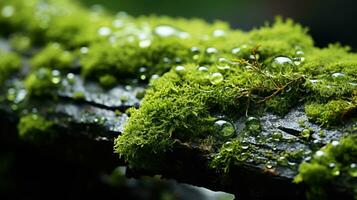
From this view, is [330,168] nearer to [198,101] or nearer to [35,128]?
[198,101]

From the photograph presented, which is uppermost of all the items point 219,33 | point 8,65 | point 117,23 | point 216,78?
point 117,23

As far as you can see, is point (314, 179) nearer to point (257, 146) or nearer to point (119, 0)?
point (257, 146)

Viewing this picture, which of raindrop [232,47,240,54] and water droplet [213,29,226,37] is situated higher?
water droplet [213,29,226,37]

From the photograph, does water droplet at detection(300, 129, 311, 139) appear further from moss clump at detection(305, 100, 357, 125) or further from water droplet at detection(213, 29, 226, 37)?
water droplet at detection(213, 29, 226, 37)

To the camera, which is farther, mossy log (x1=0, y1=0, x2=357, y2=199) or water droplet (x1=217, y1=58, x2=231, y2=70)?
water droplet (x1=217, y1=58, x2=231, y2=70)

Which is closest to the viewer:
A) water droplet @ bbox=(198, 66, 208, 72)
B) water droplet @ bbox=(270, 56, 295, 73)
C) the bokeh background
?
water droplet @ bbox=(270, 56, 295, 73)

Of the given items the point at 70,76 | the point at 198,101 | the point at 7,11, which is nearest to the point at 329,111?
the point at 198,101

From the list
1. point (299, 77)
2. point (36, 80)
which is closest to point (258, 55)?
point (299, 77)

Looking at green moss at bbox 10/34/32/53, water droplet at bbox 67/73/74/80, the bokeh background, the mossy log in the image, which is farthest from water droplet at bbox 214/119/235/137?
the bokeh background
